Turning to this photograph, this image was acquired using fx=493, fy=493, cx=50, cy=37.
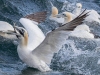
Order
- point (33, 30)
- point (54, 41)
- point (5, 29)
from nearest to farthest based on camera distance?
point (54, 41)
point (33, 30)
point (5, 29)

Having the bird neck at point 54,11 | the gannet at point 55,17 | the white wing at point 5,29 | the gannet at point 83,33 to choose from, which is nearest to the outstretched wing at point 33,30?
the white wing at point 5,29

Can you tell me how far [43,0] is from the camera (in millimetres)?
17094

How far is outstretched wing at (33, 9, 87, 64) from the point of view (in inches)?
378

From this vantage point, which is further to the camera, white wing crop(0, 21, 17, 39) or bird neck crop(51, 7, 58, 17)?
bird neck crop(51, 7, 58, 17)

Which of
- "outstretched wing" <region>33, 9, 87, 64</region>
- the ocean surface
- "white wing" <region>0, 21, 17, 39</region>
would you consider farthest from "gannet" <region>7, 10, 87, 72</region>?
"white wing" <region>0, 21, 17, 39</region>

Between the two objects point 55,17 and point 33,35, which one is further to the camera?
point 55,17

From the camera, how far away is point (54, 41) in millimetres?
10164

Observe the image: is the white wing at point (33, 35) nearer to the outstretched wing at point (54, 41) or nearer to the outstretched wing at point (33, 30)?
the outstretched wing at point (33, 30)

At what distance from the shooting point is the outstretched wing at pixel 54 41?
31.5 ft

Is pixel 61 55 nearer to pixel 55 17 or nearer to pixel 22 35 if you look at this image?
Result: pixel 22 35

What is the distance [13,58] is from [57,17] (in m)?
4.75

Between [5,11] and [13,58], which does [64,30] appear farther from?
[5,11]

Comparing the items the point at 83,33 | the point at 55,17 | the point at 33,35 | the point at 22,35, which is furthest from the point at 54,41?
the point at 55,17

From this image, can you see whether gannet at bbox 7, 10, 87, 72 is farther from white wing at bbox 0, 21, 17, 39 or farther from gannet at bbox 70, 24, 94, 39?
gannet at bbox 70, 24, 94, 39
